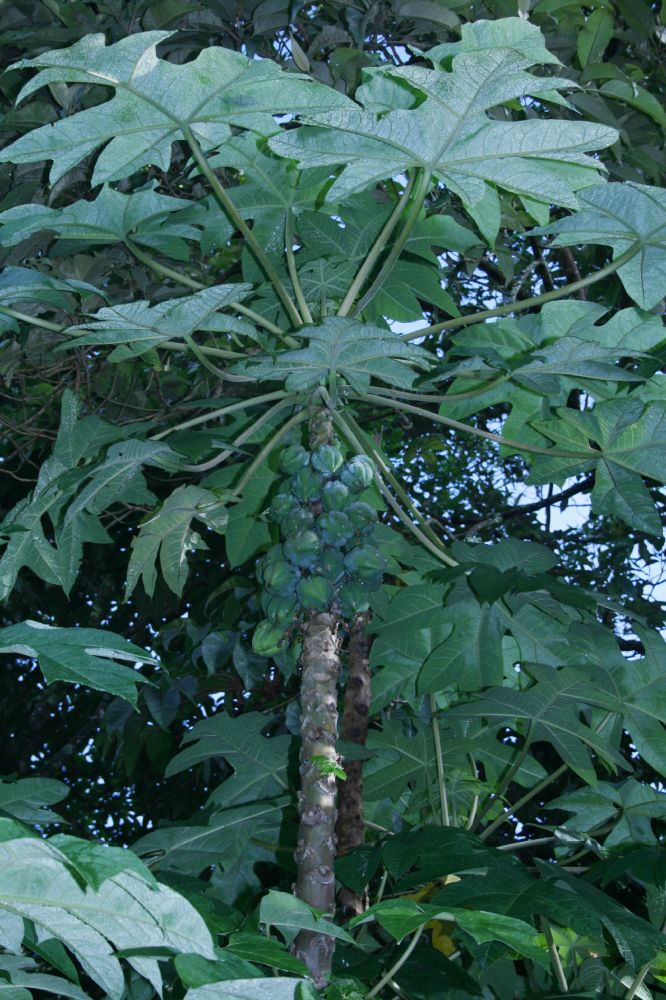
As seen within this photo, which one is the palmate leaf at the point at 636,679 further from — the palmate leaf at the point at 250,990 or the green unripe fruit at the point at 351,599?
the palmate leaf at the point at 250,990

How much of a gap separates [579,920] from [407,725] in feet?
4.53

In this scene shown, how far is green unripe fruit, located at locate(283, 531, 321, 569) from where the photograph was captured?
126 centimetres

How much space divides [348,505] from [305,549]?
89mm

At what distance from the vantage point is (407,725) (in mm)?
2539

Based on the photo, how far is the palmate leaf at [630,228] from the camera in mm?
1339

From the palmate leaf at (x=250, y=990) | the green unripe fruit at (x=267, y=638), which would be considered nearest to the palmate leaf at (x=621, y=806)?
the green unripe fruit at (x=267, y=638)

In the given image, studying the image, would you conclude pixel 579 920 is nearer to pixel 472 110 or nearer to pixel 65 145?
pixel 472 110

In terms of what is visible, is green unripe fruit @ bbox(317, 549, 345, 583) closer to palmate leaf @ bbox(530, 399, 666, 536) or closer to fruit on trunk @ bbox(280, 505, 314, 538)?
fruit on trunk @ bbox(280, 505, 314, 538)

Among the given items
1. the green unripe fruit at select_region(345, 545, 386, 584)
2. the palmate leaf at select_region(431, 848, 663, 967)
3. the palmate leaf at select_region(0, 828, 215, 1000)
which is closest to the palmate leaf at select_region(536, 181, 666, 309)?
the green unripe fruit at select_region(345, 545, 386, 584)

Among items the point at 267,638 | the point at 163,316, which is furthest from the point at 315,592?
the point at 163,316

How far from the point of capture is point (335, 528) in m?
1.27

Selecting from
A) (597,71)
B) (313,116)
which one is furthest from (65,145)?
(597,71)

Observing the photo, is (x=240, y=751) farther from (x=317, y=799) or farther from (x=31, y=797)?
(x=317, y=799)

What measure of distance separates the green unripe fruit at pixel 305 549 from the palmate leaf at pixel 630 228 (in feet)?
1.61
